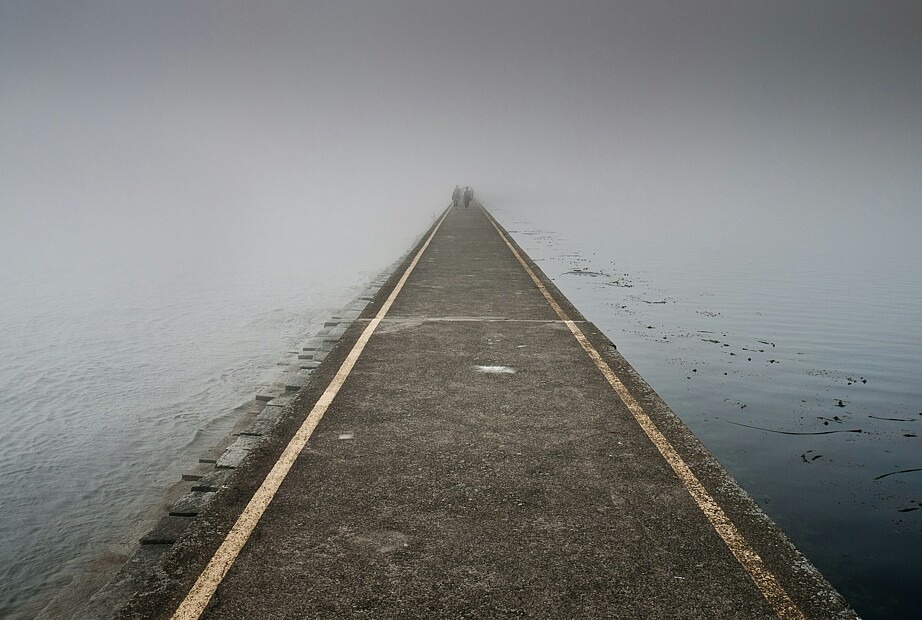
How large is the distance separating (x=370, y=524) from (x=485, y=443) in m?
1.50

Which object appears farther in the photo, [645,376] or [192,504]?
[645,376]

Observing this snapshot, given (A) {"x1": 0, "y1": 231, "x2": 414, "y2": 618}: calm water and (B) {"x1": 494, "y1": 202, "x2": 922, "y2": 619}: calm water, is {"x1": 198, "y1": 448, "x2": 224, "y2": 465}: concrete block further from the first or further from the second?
(B) {"x1": 494, "y1": 202, "x2": 922, "y2": 619}: calm water

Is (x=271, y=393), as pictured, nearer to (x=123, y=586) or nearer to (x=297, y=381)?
(x=297, y=381)

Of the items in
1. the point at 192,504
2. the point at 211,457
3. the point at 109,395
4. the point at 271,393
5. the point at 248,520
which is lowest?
the point at 109,395

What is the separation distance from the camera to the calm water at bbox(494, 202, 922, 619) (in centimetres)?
555

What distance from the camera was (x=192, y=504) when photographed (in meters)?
4.82

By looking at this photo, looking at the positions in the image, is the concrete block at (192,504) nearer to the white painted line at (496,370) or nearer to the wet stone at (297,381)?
the wet stone at (297,381)

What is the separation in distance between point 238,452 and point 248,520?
5.07 feet

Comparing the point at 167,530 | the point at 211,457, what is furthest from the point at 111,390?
the point at 167,530

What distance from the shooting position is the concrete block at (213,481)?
5137 mm

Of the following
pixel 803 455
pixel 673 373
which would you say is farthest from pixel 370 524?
pixel 673 373

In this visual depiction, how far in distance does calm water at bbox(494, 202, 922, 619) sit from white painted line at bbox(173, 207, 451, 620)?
4.13m

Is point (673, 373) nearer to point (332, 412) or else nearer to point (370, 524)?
point (332, 412)

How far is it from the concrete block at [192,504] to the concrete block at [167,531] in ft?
0.18
